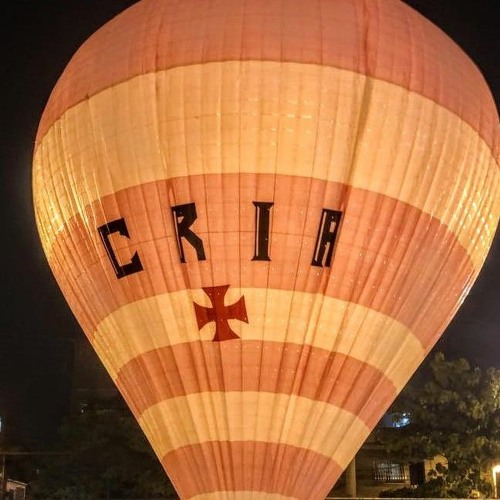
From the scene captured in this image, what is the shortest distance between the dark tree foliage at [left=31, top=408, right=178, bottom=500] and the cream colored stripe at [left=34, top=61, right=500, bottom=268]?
949cm

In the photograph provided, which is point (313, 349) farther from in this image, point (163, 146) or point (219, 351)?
point (163, 146)

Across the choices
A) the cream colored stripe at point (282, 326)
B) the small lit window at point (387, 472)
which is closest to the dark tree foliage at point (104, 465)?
the small lit window at point (387, 472)

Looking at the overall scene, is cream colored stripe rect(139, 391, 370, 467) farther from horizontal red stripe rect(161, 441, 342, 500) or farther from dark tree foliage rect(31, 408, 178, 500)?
dark tree foliage rect(31, 408, 178, 500)

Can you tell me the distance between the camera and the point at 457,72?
10.8m

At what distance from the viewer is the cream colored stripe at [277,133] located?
9.66 metres

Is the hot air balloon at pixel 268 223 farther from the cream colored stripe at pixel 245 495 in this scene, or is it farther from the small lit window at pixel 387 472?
the small lit window at pixel 387 472

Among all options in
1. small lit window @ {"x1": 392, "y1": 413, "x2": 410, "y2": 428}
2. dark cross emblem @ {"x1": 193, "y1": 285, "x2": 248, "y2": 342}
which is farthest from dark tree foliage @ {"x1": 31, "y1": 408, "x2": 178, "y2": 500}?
dark cross emblem @ {"x1": 193, "y1": 285, "x2": 248, "y2": 342}

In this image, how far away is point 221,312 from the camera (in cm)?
959

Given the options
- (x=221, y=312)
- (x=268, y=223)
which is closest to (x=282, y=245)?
(x=268, y=223)

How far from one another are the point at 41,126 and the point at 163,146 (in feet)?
8.69

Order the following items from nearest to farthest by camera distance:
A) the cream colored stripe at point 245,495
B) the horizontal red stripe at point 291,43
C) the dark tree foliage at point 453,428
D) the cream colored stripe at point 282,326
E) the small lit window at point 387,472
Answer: the cream colored stripe at point 245,495 < the cream colored stripe at point 282,326 < the horizontal red stripe at point 291,43 < the dark tree foliage at point 453,428 < the small lit window at point 387,472

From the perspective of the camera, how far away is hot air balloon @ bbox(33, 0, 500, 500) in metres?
9.58

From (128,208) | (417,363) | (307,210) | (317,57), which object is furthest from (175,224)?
(417,363)

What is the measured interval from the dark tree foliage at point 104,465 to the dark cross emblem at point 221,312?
9594 millimetres
